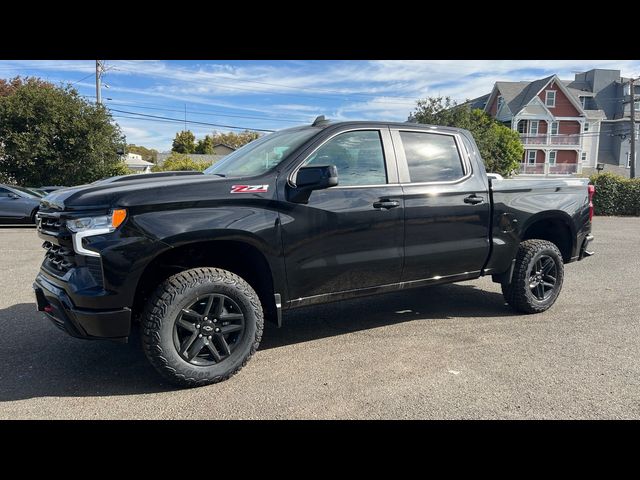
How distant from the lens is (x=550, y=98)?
4741 cm

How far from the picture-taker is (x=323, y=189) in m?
3.84

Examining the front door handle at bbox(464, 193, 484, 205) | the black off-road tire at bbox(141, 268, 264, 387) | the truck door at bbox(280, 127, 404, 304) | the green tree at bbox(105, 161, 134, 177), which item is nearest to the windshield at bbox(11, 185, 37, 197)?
the green tree at bbox(105, 161, 134, 177)

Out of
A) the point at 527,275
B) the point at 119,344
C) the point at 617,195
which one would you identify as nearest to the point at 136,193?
the point at 119,344

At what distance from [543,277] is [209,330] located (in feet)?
12.9

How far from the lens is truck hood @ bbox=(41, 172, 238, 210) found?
3.16m

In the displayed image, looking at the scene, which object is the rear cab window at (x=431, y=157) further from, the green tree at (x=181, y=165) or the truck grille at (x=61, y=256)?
the green tree at (x=181, y=165)

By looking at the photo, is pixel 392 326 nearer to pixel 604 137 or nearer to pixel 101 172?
pixel 101 172

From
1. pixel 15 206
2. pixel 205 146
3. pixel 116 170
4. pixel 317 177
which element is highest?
pixel 205 146

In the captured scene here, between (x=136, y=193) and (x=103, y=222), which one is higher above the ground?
(x=136, y=193)

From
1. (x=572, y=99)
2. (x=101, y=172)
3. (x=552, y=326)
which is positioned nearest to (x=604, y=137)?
(x=572, y=99)

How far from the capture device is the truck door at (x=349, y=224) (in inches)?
148

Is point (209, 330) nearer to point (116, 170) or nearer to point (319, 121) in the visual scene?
point (319, 121)

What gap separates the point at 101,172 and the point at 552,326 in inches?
853

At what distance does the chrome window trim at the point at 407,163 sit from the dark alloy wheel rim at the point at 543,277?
142cm
